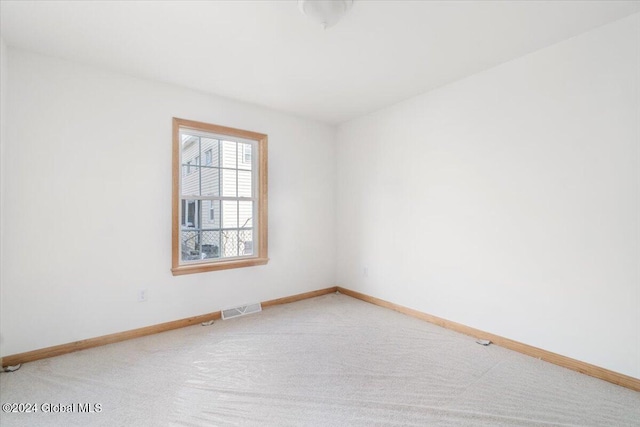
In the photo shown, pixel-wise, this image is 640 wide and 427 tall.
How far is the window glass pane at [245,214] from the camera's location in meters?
3.51

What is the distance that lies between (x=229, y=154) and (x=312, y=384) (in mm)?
2585

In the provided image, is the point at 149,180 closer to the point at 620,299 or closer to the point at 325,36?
the point at 325,36

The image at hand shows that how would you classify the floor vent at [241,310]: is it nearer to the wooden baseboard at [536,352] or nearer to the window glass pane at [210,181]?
the window glass pane at [210,181]

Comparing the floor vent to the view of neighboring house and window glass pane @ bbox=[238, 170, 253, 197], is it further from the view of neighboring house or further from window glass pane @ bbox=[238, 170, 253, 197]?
window glass pane @ bbox=[238, 170, 253, 197]

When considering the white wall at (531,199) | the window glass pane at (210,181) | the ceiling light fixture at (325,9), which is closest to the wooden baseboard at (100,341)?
the window glass pane at (210,181)

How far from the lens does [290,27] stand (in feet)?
6.66

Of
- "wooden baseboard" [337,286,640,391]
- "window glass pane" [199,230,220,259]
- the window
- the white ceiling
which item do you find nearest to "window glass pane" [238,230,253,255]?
the window

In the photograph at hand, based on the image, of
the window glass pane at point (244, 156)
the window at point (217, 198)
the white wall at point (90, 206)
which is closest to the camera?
the white wall at point (90, 206)

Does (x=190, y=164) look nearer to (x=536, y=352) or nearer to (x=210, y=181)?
(x=210, y=181)

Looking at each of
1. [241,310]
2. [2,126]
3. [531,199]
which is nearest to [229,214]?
[241,310]

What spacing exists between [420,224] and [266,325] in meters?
1.99

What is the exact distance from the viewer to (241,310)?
3.29 meters

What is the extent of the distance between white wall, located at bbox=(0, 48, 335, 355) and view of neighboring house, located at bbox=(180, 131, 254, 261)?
0.26 metres

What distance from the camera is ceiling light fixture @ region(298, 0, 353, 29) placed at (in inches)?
66.9
